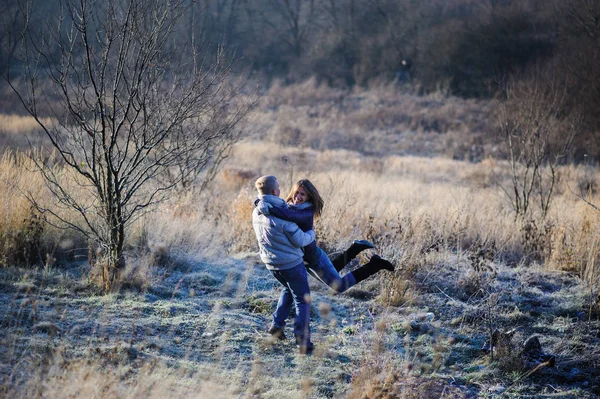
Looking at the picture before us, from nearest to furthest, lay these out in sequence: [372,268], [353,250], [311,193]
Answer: [311,193] → [372,268] → [353,250]

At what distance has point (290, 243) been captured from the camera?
12.1ft

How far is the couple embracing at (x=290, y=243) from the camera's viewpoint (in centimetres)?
364

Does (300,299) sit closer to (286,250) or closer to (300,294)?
(300,294)

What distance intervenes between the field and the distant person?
1.11 ft

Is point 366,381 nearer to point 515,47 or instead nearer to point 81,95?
point 81,95

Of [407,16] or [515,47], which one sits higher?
[407,16]

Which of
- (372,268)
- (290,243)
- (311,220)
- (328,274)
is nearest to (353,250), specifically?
(372,268)

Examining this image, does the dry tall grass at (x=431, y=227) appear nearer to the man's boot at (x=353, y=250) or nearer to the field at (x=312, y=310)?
the field at (x=312, y=310)

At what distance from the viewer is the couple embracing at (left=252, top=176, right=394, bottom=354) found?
3643mm

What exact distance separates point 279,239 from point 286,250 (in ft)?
0.32

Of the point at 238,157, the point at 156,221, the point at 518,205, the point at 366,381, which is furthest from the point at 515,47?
the point at 366,381

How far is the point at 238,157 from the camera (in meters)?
14.7

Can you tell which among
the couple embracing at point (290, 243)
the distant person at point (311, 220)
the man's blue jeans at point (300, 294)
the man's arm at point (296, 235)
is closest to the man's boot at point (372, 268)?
the distant person at point (311, 220)

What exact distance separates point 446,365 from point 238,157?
37.5 ft
